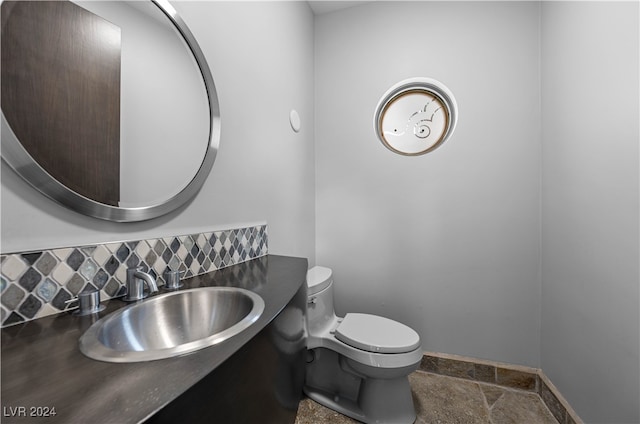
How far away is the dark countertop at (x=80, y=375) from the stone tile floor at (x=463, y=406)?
1.22 metres

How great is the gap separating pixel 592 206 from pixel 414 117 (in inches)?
44.8

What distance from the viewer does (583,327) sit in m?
Result: 1.22

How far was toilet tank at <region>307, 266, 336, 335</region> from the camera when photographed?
1460mm

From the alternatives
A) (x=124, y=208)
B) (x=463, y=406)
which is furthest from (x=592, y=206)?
(x=124, y=208)

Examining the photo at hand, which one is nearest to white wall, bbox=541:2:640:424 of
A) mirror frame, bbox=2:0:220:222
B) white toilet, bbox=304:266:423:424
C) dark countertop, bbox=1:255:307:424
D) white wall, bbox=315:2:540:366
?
white wall, bbox=315:2:540:366

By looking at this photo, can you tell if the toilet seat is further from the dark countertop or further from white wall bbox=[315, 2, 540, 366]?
the dark countertop

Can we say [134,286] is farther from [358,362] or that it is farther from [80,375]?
[358,362]

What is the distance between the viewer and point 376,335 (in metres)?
1.40

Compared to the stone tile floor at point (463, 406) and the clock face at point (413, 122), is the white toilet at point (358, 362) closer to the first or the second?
the stone tile floor at point (463, 406)

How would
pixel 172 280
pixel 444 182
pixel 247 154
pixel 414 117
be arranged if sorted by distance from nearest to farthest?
pixel 172 280 < pixel 247 154 < pixel 444 182 < pixel 414 117

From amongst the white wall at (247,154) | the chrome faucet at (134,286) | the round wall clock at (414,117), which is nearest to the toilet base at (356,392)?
the white wall at (247,154)

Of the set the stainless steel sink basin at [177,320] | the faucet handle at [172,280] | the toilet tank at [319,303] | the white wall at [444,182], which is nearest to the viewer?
the stainless steel sink basin at [177,320]

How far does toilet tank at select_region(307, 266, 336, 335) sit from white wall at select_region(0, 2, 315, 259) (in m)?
0.26

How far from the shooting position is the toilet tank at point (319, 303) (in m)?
1.46
